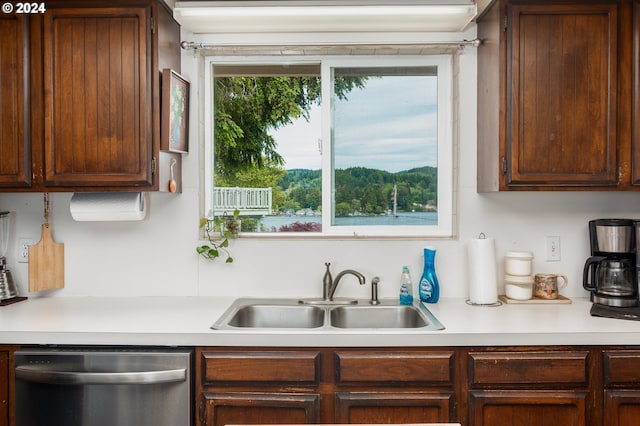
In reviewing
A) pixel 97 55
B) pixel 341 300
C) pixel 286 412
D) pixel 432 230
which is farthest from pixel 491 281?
pixel 97 55

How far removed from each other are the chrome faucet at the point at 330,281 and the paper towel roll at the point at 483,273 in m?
0.50

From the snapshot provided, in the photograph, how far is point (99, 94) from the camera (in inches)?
80.5

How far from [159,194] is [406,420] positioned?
152 centimetres

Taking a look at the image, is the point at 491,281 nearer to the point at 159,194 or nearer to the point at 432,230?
the point at 432,230

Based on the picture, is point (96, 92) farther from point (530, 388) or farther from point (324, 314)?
point (530, 388)

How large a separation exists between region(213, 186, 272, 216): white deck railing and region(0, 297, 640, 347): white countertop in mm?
660

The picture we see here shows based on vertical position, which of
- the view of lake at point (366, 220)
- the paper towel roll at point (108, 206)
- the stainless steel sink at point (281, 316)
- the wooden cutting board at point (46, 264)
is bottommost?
the stainless steel sink at point (281, 316)

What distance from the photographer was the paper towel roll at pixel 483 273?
2.19 meters

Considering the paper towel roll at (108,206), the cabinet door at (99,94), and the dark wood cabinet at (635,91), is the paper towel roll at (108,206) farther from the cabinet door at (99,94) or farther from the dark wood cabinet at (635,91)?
the dark wood cabinet at (635,91)

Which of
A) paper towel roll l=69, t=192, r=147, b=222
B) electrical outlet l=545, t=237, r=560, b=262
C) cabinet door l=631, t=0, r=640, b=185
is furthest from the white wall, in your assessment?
cabinet door l=631, t=0, r=640, b=185

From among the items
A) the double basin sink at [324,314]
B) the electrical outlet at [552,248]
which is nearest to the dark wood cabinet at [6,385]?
the double basin sink at [324,314]

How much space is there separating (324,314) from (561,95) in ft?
4.46

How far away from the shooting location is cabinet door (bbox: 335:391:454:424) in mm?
1738

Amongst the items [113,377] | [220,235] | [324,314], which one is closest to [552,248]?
[324,314]
